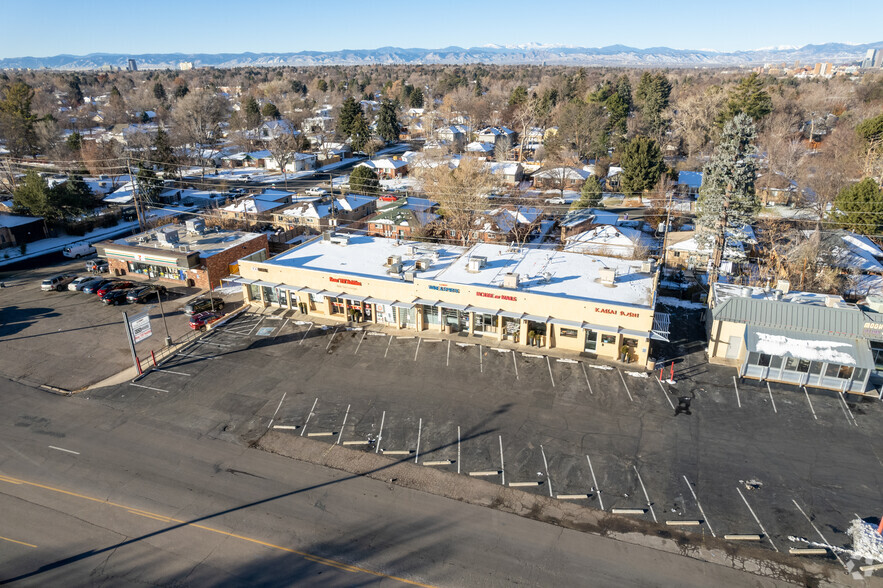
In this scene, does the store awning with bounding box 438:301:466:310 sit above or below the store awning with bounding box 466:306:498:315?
above

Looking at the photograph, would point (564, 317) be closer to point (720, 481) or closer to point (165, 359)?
point (720, 481)

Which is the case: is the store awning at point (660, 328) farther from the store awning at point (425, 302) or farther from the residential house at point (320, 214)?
the residential house at point (320, 214)

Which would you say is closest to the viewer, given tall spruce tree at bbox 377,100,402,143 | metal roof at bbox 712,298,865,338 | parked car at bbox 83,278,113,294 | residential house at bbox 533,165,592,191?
metal roof at bbox 712,298,865,338

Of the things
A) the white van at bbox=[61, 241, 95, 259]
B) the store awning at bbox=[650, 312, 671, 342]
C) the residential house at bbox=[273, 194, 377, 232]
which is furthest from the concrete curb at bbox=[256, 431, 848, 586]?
the white van at bbox=[61, 241, 95, 259]

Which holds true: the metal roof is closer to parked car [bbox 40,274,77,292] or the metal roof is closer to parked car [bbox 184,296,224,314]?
parked car [bbox 184,296,224,314]

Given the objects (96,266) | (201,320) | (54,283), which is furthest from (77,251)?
(201,320)

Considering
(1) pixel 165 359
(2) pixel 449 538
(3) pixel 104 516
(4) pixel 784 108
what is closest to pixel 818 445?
(2) pixel 449 538
